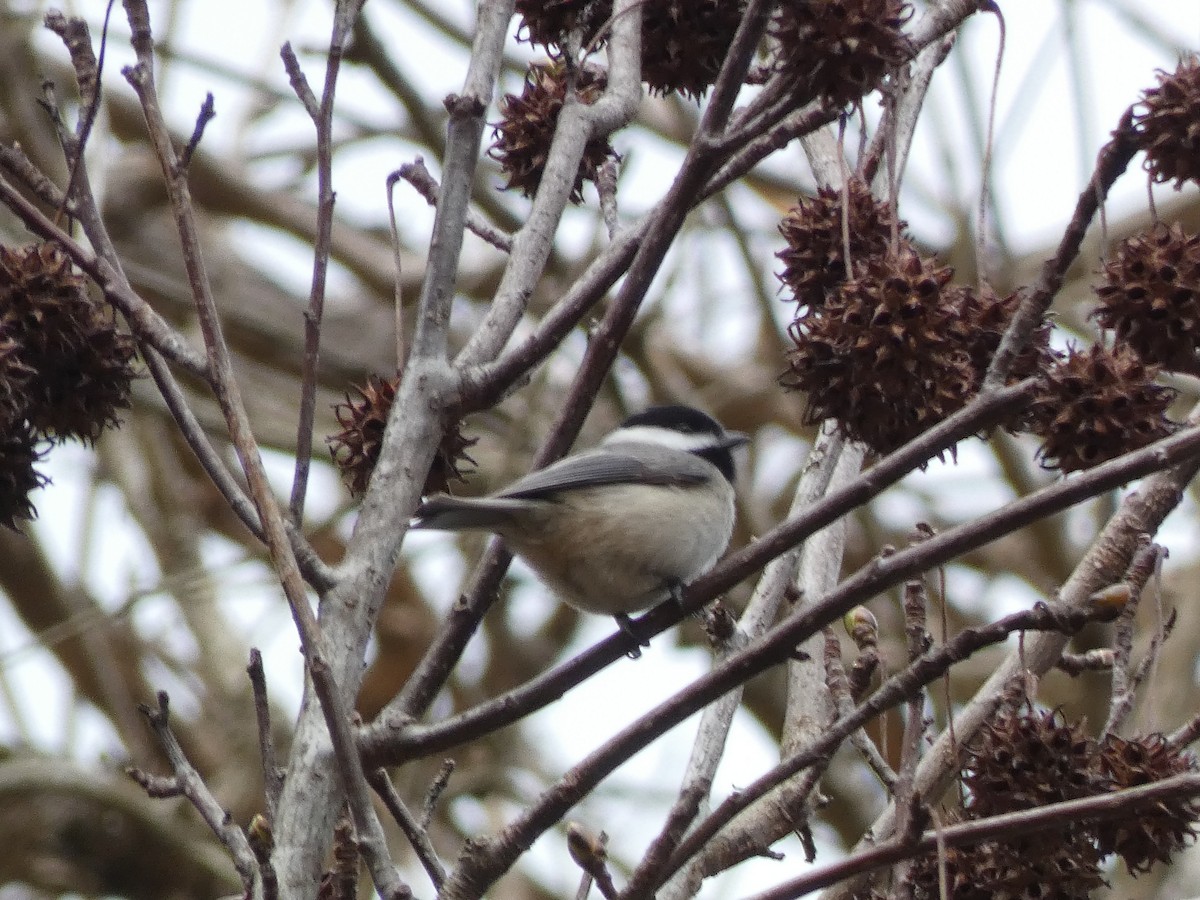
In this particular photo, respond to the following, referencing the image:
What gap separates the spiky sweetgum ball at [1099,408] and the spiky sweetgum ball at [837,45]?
49 cm

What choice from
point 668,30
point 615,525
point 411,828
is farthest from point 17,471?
point 615,525

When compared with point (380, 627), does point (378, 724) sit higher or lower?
lower

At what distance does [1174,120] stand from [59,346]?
1.67m

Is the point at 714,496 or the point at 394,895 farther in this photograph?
the point at 714,496

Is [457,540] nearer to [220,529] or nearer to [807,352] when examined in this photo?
[220,529]

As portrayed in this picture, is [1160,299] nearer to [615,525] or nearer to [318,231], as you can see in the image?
[318,231]

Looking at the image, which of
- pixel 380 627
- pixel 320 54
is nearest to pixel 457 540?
pixel 380 627

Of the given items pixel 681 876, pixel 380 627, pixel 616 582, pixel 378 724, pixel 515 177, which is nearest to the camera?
pixel 378 724

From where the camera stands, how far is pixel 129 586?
229 inches

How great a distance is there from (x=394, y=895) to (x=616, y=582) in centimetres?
143

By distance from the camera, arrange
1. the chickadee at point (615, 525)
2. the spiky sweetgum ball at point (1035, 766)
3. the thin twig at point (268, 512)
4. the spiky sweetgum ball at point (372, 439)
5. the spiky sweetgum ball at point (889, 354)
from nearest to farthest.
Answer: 1. the thin twig at point (268, 512)
2. the spiky sweetgum ball at point (1035, 766)
3. the spiky sweetgum ball at point (889, 354)
4. the spiky sweetgum ball at point (372, 439)
5. the chickadee at point (615, 525)

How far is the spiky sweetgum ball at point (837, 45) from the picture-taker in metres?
2.05

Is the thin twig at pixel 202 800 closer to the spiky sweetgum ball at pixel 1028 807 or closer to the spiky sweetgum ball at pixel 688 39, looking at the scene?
the spiky sweetgum ball at pixel 1028 807

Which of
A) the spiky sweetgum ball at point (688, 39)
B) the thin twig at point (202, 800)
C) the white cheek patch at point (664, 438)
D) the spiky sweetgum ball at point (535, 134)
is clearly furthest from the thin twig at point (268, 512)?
the white cheek patch at point (664, 438)
